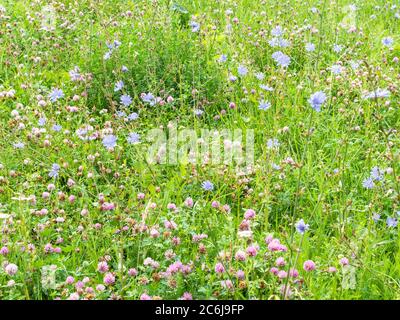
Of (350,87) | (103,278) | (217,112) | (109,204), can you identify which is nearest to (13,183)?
(109,204)

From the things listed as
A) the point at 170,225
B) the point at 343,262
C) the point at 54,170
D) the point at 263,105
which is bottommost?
the point at 343,262

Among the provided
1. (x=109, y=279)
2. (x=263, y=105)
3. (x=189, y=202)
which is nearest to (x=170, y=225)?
(x=189, y=202)

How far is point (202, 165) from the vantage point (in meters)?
2.98

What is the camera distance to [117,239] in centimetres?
249

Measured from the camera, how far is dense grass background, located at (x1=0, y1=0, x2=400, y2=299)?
2260 mm

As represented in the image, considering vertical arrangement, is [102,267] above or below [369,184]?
below

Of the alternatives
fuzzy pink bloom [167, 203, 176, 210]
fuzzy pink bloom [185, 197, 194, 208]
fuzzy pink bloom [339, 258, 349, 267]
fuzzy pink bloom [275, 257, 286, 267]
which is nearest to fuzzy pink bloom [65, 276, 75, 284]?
fuzzy pink bloom [167, 203, 176, 210]

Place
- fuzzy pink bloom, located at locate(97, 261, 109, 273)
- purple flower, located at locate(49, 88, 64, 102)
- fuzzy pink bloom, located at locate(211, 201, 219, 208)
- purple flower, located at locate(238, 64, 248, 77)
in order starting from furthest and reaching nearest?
purple flower, located at locate(238, 64, 248, 77) < purple flower, located at locate(49, 88, 64, 102) < fuzzy pink bloom, located at locate(211, 201, 219, 208) < fuzzy pink bloom, located at locate(97, 261, 109, 273)

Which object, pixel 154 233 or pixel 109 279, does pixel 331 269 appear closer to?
pixel 154 233

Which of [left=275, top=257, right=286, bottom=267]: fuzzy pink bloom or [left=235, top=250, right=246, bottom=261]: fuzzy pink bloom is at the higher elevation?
[left=235, top=250, right=246, bottom=261]: fuzzy pink bloom

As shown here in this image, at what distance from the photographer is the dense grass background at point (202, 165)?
2260mm

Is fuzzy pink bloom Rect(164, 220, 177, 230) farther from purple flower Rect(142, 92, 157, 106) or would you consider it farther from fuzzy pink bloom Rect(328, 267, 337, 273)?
purple flower Rect(142, 92, 157, 106)
